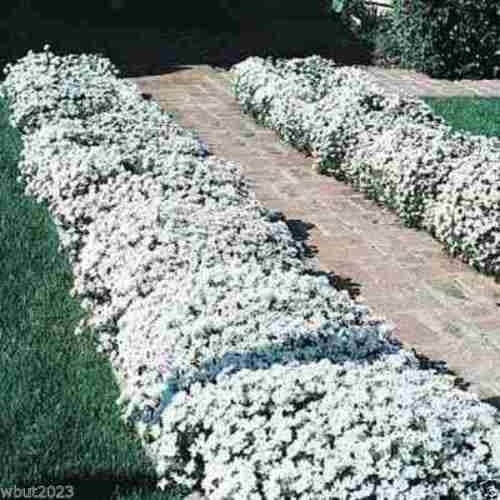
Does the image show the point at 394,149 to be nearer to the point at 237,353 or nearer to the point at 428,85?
the point at 237,353

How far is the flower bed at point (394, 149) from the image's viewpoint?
6.58 meters

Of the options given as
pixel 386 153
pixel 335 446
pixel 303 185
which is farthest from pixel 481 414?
pixel 303 185

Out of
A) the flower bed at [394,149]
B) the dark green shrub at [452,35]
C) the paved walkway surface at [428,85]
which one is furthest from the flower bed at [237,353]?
the dark green shrub at [452,35]

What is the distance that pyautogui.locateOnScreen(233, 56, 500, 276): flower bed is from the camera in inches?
259

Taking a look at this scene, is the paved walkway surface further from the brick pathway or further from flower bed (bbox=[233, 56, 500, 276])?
the brick pathway

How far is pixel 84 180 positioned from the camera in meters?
6.43

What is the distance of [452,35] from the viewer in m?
13.0

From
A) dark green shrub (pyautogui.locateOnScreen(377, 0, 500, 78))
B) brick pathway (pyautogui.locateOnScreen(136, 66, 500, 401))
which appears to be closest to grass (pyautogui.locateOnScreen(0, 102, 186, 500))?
brick pathway (pyautogui.locateOnScreen(136, 66, 500, 401))

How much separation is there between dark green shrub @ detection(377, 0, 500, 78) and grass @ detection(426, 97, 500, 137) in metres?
1.39

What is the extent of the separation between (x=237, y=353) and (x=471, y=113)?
24.4 ft

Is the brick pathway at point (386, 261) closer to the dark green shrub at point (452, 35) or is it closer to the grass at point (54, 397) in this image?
the grass at point (54, 397)

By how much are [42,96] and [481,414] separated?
5875 millimetres

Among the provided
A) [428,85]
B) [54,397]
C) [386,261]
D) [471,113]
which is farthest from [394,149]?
[428,85]

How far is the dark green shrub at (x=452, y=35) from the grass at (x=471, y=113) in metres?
1.39
